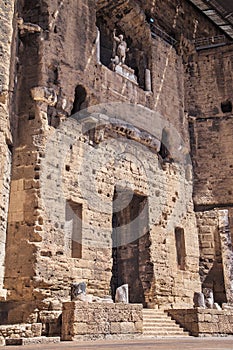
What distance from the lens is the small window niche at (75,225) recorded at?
10.8 m

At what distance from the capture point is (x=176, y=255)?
1347 cm

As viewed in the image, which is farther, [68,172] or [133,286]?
[133,286]

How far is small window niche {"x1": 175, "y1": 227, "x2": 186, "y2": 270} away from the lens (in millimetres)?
13680

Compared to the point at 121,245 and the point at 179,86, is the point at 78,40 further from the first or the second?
the point at 121,245

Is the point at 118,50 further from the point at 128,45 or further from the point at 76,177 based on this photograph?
the point at 76,177


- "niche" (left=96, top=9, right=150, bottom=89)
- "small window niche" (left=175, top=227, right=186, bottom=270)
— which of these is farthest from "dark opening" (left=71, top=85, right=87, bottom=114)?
"small window niche" (left=175, top=227, right=186, bottom=270)

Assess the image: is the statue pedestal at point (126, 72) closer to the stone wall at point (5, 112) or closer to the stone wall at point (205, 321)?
the stone wall at point (5, 112)

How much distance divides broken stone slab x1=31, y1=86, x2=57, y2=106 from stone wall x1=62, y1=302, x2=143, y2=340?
495 cm

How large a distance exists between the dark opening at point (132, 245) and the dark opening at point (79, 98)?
2.56m

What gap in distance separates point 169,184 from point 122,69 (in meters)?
3.87

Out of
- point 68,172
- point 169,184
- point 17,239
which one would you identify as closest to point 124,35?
point 169,184

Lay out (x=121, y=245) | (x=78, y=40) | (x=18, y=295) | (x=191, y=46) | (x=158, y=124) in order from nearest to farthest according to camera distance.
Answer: (x=18, y=295) < (x=78, y=40) < (x=121, y=245) < (x=158, y=124) < (x=191, y=46)

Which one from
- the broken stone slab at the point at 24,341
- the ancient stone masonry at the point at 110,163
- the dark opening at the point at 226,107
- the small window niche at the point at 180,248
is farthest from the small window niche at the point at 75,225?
the dark opening at the point at 226,107

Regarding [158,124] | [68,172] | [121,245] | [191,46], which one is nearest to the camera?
[68,172]
